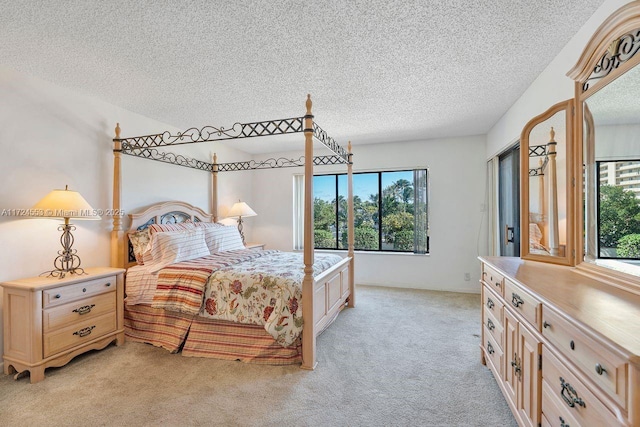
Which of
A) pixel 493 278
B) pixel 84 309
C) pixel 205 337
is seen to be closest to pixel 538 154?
pixel 493 278

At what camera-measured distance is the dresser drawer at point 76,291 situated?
2287 millimetres

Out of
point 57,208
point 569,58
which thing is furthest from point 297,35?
point 57,208

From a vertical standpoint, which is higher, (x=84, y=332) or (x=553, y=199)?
(x=553, y=199)

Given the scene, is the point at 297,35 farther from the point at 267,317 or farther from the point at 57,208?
the point at 57,208

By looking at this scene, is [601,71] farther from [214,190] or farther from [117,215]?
[214,190]

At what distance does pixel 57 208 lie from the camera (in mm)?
2385

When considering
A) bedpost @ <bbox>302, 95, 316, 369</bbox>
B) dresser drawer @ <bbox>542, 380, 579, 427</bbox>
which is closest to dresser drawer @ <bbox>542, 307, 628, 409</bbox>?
dresser drawer @ <bbox>542, 380, 579, 427</bbox>

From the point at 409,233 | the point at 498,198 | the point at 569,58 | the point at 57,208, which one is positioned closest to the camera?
the point at 569,58

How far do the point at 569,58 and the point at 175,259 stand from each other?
390cm

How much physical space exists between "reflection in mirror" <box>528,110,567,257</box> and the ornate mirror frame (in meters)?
0.13

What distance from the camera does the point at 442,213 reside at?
4824mm

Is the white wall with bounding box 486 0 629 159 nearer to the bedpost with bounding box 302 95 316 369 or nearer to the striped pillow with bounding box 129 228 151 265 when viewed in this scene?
the bedpost with bounding box 302 95 316 369

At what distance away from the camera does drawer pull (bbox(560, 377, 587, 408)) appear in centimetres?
108

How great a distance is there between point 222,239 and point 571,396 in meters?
3.67
